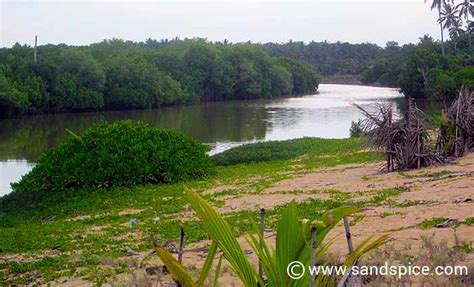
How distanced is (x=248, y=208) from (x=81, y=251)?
10.6 ft

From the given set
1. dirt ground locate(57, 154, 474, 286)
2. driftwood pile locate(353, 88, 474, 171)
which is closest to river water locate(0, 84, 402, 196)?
dirt ground locate(57, 154, 474, 286)

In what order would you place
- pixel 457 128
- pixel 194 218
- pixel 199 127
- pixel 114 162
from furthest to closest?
pixel 199 127, pixel 114 162, pixel 457 128, pixel 194 218

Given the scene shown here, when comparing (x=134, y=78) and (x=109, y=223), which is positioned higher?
(x=134, y=78)

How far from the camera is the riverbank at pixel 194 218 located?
636 cm

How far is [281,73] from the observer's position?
82312mm

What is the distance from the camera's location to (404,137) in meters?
12.8

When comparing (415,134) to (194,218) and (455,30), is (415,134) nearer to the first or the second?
(194,218)

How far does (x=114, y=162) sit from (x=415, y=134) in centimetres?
700

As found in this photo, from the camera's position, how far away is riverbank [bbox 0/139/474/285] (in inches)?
251

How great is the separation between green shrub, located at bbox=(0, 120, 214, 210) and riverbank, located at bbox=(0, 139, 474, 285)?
A: 0.58 meters

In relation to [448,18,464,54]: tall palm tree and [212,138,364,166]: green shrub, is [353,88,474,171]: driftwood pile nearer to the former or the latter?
[212,138,364,166]: green shrub

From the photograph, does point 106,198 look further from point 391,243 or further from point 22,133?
point 22,133

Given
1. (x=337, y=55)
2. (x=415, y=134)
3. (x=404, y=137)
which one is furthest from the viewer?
(x=337, y=55)

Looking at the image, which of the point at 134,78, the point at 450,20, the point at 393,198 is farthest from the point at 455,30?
the point at 393,198
